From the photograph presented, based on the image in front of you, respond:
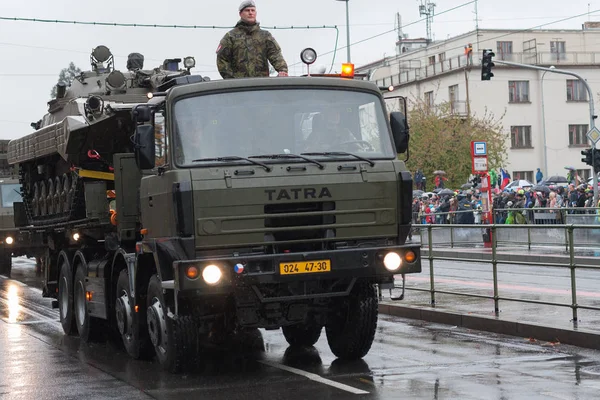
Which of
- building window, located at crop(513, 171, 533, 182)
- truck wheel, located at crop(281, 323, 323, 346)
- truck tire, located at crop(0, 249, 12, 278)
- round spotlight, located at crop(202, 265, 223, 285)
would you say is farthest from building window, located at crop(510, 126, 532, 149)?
round spotlight, located at crop(202, 265, 223, 285)

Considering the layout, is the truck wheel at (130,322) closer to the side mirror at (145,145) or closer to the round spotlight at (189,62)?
the side mirror at (145,145)

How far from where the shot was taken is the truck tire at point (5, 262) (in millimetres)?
29484

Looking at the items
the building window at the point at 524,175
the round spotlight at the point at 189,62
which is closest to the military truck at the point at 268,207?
the round spotlight at the point at 189,62

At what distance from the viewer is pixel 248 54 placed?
473 inches

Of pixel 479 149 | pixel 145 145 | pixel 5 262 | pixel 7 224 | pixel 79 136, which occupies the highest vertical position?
pixel 479 149

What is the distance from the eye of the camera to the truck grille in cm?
1030

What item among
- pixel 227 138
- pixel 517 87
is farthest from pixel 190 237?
pixel 517 87

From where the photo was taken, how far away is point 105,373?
11117mm

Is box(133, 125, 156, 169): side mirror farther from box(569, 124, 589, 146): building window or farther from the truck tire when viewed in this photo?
box(569, 124, 589, 146): building window

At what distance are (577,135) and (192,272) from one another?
69.2 m

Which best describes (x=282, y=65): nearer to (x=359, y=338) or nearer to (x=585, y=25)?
Answer: (x=359, y=338)

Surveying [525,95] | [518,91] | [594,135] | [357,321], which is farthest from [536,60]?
[357,321]

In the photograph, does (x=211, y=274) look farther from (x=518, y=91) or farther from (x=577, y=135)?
(x=577, y=135)

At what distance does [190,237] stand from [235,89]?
153 cm
